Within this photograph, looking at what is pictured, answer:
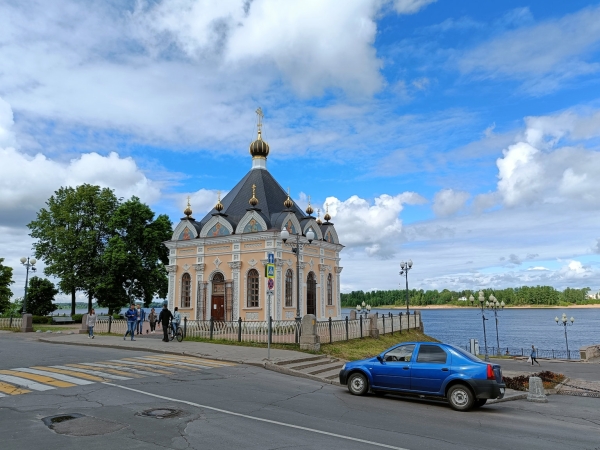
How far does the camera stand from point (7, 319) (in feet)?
111

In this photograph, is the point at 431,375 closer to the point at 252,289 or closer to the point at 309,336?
the point at 309,336

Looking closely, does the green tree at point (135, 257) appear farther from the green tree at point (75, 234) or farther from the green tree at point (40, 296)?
the green tree at point (40, 296)

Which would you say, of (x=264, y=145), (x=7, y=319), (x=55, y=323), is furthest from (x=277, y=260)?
(x=55, y=323)

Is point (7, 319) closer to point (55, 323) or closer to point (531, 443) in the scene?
point (55, 323)

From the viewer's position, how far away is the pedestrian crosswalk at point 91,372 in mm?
11172

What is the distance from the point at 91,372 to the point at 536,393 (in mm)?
12228

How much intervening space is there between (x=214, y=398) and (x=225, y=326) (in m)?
12.2

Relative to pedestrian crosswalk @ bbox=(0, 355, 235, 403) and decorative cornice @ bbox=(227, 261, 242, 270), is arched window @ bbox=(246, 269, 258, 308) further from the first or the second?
pedestrian crosswalk @ bbox=(0, 355, 235, 403)

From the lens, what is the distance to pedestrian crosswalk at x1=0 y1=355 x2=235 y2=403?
11.2 m

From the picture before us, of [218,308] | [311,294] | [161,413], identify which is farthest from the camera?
[311,294]

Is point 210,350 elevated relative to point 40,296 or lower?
Answer: lower

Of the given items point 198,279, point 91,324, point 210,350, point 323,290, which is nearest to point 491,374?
point 210,350

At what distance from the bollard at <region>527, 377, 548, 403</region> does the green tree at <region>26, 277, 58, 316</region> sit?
46920 millimetres

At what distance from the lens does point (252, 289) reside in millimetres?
29438
